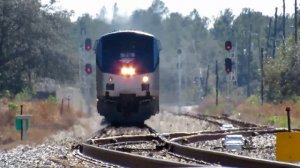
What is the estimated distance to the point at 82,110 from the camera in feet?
162

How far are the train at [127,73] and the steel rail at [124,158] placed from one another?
12.9m

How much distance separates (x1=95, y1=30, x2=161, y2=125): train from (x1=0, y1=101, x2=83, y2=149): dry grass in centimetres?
252

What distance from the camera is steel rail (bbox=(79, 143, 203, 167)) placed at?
12382 millimetres

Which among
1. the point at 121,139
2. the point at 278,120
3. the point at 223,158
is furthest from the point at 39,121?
the point at 223,158

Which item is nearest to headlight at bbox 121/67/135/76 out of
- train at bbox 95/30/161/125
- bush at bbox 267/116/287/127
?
train at bbox 95/30/161/125

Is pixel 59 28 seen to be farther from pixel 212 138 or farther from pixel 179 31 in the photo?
pixel 179 31

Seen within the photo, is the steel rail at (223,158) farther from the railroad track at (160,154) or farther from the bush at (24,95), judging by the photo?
the bush at (24,95)

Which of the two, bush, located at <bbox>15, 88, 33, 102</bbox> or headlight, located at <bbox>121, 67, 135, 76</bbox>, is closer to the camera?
headlight, located at <bbox>121, 67, 135, 76</bbox>

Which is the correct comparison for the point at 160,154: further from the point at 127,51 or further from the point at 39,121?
the point at 39,121

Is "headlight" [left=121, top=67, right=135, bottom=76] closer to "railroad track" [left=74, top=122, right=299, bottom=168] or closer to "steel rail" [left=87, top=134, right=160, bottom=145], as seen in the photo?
"railroad track" [left=74, top=122, right=299, bottom=168]

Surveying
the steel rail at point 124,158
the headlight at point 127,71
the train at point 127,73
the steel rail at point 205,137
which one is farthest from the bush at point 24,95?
the steel rail at point 124,158

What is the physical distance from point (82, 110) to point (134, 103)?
1826cm

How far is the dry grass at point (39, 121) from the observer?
2866 centimetres

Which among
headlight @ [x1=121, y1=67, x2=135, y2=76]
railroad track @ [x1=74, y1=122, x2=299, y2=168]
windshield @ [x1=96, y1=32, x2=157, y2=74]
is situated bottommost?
railroad track @ [x1=74, y1=122, x2=299, y2=168]
